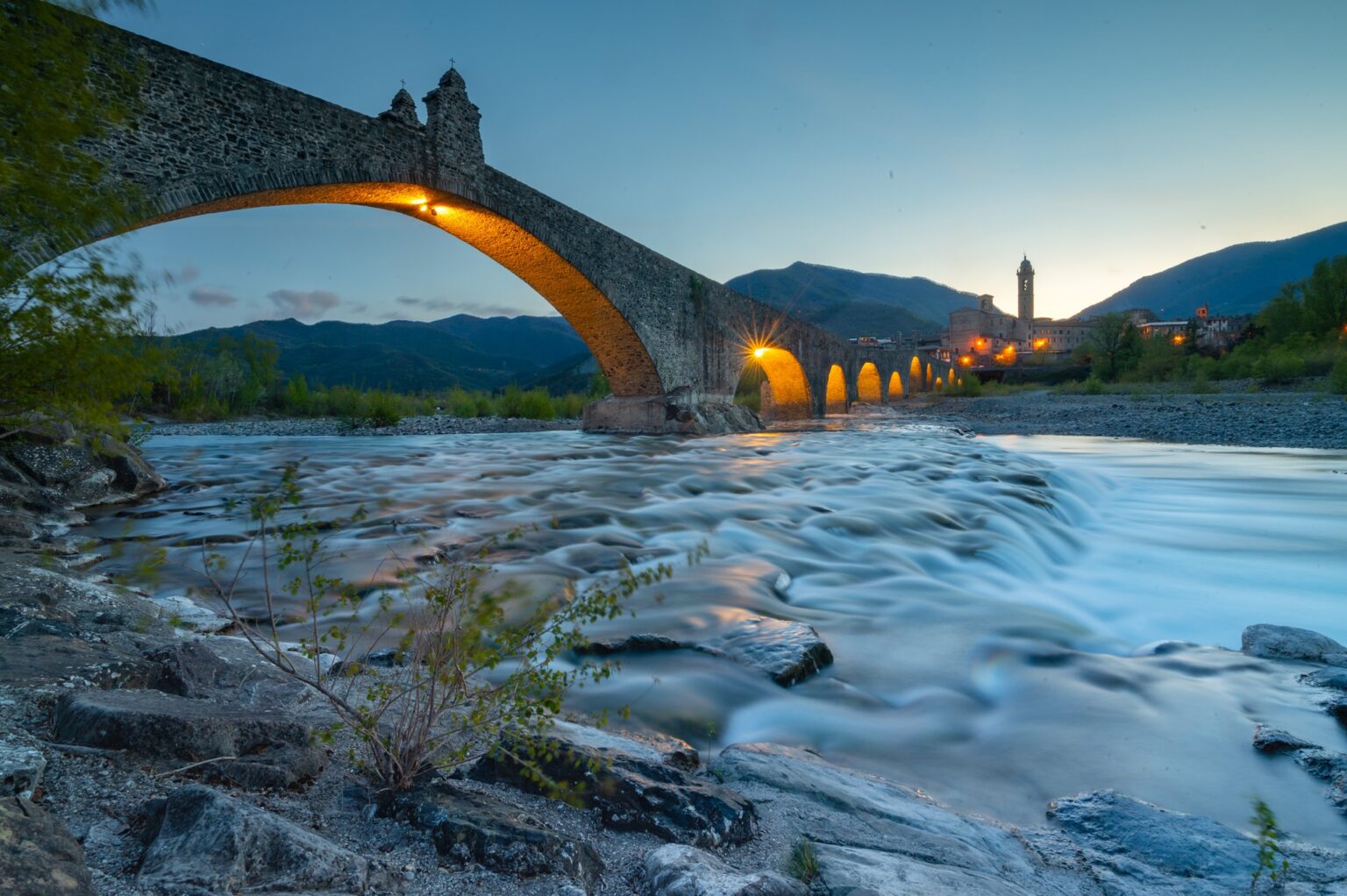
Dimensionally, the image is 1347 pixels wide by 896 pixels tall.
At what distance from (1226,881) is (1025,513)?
552cm

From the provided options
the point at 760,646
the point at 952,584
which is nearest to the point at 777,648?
the point at 760,646

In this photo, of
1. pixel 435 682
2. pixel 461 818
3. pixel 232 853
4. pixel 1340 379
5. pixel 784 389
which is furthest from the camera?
→ pixel 784 389

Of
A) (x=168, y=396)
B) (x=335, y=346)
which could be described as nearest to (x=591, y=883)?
(x=168, y=396)

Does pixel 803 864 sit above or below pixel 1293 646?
above

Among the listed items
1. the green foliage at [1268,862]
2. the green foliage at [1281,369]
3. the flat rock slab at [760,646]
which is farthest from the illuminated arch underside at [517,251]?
the green foliage at [1281,369]

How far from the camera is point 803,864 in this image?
144 centimetres

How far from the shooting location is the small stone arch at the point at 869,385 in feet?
145

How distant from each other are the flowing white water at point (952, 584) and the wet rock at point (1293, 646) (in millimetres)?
148

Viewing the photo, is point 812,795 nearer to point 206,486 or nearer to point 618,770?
point 618,770

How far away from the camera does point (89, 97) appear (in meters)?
2.69

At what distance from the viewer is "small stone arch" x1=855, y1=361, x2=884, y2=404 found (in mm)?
44106

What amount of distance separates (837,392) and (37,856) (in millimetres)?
34302

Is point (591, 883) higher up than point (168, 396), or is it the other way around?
point (168, 396)

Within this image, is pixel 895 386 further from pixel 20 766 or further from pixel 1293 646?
pixel 20 766
